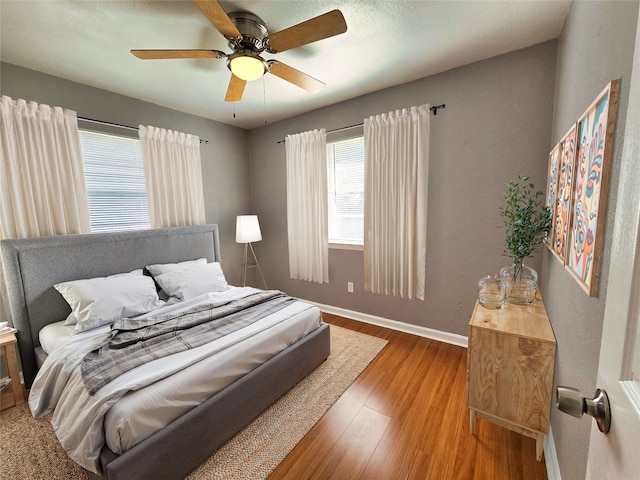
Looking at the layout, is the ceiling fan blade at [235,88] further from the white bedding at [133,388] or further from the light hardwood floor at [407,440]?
the light hardwood floor at [407,440]

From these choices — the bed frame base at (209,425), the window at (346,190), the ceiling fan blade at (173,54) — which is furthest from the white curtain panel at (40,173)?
the window at (346,190)

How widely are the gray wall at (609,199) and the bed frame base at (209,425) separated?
157 centimetres

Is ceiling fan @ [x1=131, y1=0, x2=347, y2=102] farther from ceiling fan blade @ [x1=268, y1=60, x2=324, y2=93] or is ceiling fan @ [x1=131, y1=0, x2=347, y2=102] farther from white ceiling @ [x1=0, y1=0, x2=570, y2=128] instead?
white ceiling @ [x1=0, y1=0, x2=570, y2=128]

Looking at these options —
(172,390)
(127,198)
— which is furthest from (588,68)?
(127,198)

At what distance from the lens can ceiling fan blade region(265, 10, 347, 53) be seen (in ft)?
4.64

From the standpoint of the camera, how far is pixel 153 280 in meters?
2.72

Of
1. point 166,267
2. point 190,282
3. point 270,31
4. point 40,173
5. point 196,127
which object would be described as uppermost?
point 270,31

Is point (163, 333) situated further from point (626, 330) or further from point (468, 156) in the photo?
point (468, 156)

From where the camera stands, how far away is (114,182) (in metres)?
2.80

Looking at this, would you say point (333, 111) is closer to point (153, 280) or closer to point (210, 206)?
point (210, 206)

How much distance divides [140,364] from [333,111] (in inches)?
121

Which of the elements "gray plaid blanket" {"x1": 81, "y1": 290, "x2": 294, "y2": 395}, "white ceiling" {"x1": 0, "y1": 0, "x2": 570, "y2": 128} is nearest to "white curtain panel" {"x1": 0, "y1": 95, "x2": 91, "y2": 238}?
"white ceiling" {"x1": 0, "y1": 0, "x2": 570, "y2": 128}

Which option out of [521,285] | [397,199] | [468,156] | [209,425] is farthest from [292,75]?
[209,425]

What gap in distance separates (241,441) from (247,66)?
238 centimetres
